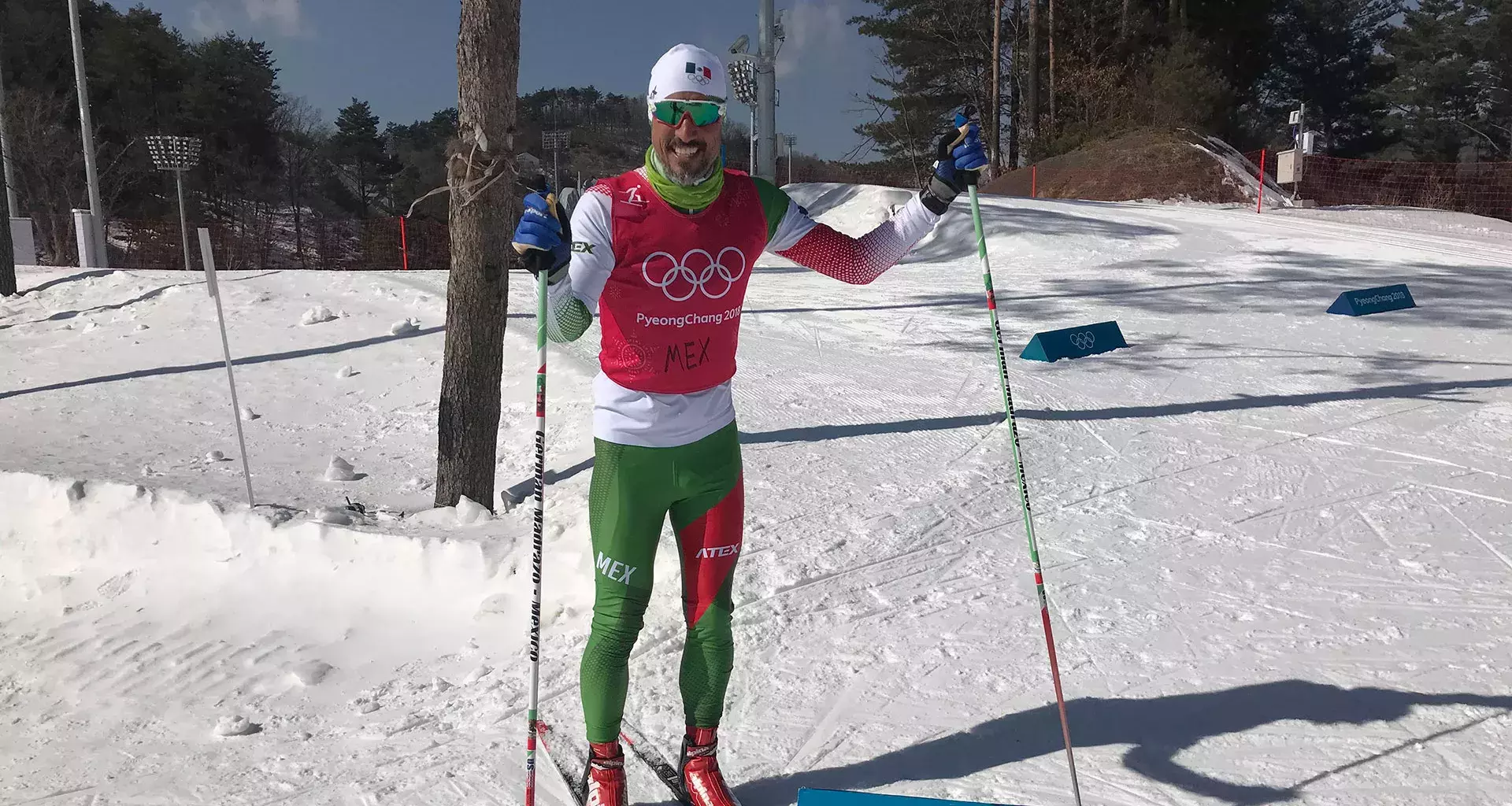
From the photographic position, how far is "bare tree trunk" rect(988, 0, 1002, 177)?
3198 centimetres

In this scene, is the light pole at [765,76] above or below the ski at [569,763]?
above

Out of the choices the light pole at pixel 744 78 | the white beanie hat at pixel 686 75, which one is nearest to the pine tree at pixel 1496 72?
the light pole at pixel 744 78

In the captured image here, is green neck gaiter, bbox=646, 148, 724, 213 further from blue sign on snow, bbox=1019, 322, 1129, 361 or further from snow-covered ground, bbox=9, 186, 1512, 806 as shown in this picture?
blue sign on snow, bbox=1019, 322, 1129, 361

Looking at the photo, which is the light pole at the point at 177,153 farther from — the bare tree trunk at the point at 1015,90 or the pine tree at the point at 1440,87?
the pine tree at the point at 1440,87

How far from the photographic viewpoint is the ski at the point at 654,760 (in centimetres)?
293

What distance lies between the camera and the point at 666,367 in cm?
264

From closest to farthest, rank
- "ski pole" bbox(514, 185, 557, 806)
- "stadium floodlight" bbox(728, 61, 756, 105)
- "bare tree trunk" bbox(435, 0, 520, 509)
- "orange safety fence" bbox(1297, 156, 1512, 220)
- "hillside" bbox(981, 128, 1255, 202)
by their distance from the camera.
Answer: "ski pole" bbox(514, 185, 557, 806)
"bare tree trunk" bbox(435, 0, 520, 509)
"stadium floodlight" bbox(728, 61, 756, 105)
"orange safety fence" bbox(1297, 156, 1512, 220)
"hillside" bbox(981, 128, 1255, 202)

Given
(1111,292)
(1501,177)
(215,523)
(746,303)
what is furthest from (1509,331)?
(1501,177)

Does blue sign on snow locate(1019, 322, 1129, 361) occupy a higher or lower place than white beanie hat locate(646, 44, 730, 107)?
lower

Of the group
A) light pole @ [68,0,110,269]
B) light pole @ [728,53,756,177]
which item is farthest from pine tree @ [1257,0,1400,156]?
light pole @ [68,0,110,269]

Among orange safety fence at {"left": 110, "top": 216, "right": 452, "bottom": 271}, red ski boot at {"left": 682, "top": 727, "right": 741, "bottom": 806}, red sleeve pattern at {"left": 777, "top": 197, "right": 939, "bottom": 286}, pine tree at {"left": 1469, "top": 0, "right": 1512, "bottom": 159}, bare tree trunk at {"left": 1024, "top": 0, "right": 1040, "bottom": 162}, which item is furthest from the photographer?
pine tree at {"left": 1469, "top": 0, "right": 1512, "bottom": 159}

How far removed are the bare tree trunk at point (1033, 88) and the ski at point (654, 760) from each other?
1223 inches

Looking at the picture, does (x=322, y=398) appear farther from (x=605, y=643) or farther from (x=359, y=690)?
(x=605, y=643)

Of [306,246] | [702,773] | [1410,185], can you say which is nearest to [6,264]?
[702,773]
